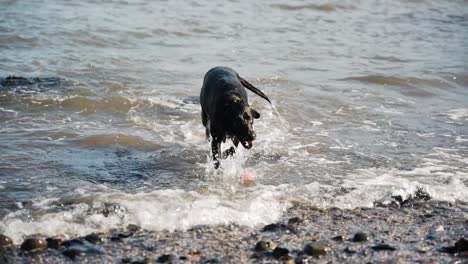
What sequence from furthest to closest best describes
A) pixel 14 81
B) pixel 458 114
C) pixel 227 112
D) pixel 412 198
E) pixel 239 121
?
pixel 14 81 → pixel 458 114 → pixel 227 112 → pixel 239 121 → pixel 412 198

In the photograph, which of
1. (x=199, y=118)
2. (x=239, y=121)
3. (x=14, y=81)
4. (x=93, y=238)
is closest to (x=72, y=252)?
(x=93, y=238)

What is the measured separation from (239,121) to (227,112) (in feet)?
0.82

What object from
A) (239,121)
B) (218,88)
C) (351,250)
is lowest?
(351,250)

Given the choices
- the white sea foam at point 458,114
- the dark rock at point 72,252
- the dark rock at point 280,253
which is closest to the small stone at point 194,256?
the dark rock at point 280,253

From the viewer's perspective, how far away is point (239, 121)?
6988 mm

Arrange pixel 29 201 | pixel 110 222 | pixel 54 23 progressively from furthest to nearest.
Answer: pixel 54 23 → pixel 29 201 → pixel 110 222

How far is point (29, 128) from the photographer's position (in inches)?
337

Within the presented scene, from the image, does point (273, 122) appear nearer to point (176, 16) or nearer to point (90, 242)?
point (90, 242)

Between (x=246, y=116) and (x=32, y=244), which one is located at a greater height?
(x=246, y=116)

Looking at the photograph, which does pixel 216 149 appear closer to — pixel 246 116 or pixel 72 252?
pixel 246 116

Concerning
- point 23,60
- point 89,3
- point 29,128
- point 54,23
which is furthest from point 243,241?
point 89,3

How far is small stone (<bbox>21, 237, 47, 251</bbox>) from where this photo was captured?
192 inches

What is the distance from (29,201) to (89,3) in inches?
572

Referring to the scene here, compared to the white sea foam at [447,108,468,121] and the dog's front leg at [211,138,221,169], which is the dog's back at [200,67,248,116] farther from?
the white sea foam at [447,108,468,121]
